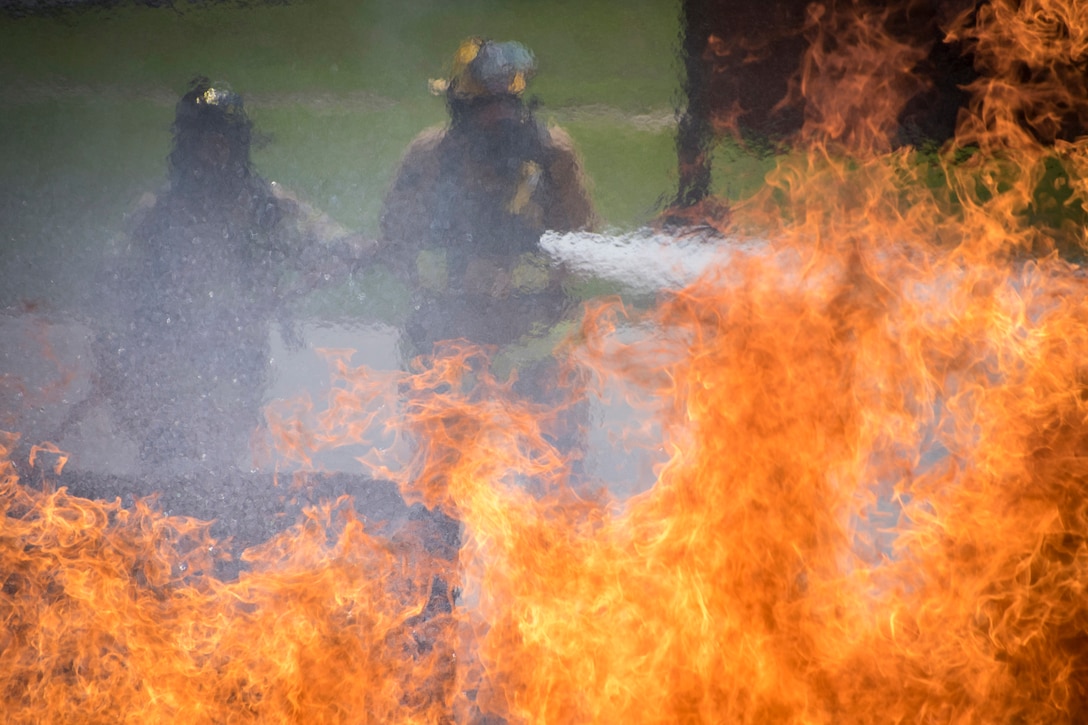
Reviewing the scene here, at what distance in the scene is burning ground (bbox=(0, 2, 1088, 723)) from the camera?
263 cm

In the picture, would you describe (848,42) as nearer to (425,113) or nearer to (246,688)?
(425,113)

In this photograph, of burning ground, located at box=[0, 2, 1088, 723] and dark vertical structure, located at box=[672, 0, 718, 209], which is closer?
burning ground, located at box=[0, 2, 1088, 723]

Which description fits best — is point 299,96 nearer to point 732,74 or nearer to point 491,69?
point 491,69

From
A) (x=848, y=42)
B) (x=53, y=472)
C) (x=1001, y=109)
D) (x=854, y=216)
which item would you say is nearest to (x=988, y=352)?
(x=854, y=216)

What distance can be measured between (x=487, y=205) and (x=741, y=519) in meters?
1.66

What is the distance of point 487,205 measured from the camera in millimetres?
3047

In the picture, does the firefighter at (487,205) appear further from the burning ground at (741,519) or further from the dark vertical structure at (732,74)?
the dark vertical structure at (732,74)

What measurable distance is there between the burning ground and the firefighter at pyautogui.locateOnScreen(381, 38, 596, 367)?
263mm

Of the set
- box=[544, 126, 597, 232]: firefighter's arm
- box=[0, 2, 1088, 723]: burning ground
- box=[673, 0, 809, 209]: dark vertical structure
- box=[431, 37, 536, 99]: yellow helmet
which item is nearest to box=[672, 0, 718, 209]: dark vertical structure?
box=[673, 0, 809, 209]: dark vertical structure

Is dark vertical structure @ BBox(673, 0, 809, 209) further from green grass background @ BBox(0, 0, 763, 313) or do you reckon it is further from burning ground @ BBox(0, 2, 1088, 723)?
burning ground @ BBox(0, 2, 1088, 723)

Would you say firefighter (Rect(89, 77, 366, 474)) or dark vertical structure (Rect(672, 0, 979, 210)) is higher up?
dark vertical structure (Rect(672, 0, 979, 210))

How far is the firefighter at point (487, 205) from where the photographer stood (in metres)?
3.03

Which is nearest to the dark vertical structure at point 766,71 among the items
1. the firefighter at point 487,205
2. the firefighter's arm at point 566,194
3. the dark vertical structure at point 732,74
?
the dark vertical structure at point 732,74

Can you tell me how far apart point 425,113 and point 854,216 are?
1.87 metres
